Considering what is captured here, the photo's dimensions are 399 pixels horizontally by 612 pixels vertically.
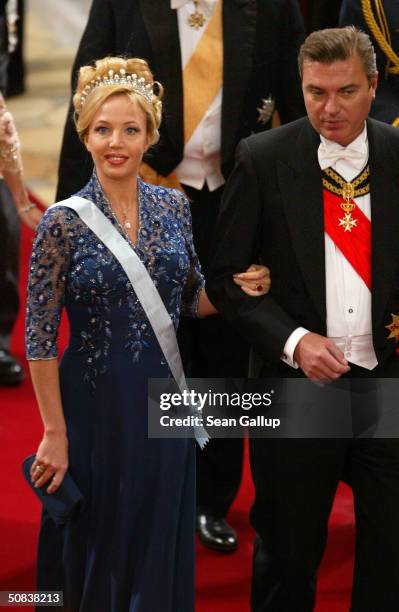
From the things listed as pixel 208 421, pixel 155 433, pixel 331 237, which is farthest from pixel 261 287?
pixel 208 421

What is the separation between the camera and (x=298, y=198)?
3.15 m

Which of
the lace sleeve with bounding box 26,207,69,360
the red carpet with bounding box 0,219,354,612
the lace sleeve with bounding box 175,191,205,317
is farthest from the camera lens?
the red carpet with bounding box 0,219,354,612

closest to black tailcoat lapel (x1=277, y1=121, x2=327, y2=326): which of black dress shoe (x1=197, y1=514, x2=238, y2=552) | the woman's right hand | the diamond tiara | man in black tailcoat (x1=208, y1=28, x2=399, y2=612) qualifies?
man in black tailcoat (x1=208, y1=28, x2=399, y2=612)

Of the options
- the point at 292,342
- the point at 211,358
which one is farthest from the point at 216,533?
the point at 292,342

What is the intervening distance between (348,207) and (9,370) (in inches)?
95.1

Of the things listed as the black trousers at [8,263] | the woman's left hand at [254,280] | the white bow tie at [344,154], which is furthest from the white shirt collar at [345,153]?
the black trousers at [8,263]

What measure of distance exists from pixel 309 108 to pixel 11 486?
191 centimetres

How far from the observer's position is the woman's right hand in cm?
310

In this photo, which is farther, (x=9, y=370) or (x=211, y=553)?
(x=9, y=370)

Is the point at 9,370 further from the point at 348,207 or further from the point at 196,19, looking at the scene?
the point at 348,207

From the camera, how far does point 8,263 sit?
5.31 meters

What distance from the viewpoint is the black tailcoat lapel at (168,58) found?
3.87 meters

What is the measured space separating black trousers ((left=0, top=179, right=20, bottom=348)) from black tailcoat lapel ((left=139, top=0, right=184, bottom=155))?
1.45 meters

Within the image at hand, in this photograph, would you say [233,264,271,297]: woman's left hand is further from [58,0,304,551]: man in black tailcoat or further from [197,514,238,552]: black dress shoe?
[197,514,238,552]: black dress shoe
